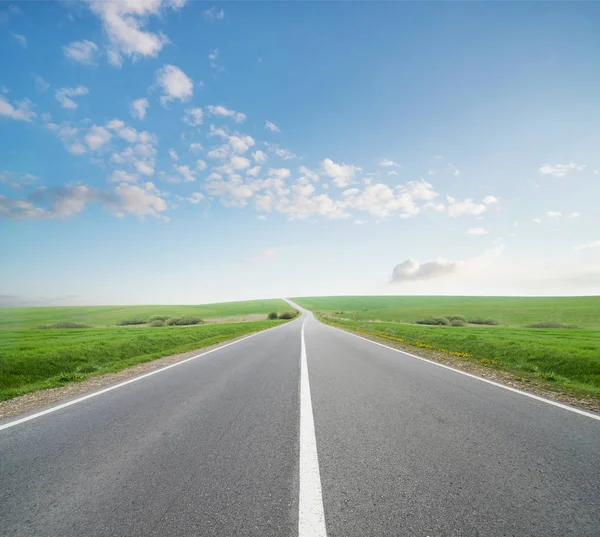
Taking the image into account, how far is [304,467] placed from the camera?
3.38m

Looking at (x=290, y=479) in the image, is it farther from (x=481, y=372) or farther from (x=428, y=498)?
(x=481, y=372)

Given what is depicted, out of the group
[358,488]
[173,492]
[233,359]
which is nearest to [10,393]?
[233,359]

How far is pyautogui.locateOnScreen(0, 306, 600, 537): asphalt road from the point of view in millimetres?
2500

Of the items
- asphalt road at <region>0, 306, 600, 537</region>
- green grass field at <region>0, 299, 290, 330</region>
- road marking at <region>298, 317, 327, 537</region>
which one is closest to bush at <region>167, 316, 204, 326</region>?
green grass field at <region>0, 299, 290, 330</region>

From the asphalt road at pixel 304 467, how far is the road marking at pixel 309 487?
2 cm

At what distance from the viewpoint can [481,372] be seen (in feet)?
30.4

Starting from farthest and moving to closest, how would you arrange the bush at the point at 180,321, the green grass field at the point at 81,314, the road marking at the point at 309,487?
the green grass field at the point at 81,314
the bush at the point at 180,321
the road marking at the point at 309,487

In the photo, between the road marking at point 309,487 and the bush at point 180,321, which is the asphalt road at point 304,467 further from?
the bush at point 180,321

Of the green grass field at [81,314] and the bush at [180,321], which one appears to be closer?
the bush at [180,321]

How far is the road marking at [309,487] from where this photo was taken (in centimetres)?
238

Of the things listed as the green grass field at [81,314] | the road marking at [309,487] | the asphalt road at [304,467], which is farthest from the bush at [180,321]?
the road marking at [309,487]

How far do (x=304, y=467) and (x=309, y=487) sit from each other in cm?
42

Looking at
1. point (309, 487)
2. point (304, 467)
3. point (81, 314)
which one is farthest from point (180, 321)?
point (309, 487)

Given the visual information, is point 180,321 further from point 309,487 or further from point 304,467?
point 309,487
